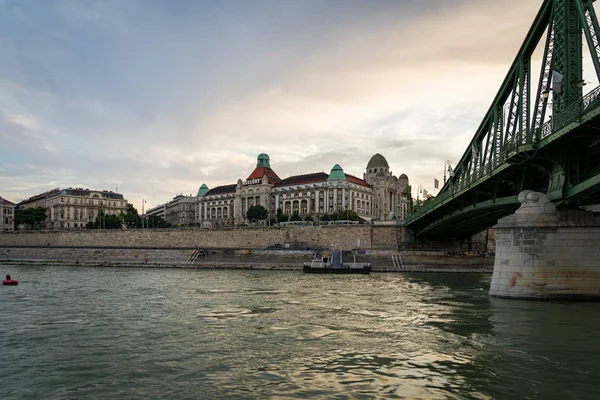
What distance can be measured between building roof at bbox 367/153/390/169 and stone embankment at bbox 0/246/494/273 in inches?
3439

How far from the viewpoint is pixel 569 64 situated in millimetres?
23719

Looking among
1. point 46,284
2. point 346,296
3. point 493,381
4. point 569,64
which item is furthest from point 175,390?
point 46,284

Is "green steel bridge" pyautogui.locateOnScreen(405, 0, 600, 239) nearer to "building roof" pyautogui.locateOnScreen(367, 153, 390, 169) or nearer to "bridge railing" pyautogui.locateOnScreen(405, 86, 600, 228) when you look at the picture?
"bridge railing" pyautogui.locateOnScreen(405, 86, 600, 228)

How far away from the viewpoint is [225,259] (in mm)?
67250

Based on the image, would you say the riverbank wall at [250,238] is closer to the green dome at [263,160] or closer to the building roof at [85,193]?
the building roof at [85,193]

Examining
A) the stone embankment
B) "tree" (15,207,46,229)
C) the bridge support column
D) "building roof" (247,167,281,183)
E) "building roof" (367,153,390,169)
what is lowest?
the stone embankment

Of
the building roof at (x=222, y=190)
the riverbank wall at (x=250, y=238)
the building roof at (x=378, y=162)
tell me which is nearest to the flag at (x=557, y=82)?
the riverbank wall at (x=250, y=238)

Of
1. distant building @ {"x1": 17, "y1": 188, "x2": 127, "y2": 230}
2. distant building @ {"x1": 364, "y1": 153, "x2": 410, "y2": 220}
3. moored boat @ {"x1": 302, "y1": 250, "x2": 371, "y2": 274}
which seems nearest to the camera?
moored boat @ {"x1": 302, "y1": 250, "x2": 371, "y2": 274}

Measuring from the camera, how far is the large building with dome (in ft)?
436

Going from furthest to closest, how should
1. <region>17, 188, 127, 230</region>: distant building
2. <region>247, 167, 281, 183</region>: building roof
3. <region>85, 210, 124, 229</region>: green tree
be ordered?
1. <region>247, 167, 281, 183</region>: building roof
2. <region>17, 188, 127, 230</region>: distant building
3. <region>85, 210, 124, 229</region>: green tree

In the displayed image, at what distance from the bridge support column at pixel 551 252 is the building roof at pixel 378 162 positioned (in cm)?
12426

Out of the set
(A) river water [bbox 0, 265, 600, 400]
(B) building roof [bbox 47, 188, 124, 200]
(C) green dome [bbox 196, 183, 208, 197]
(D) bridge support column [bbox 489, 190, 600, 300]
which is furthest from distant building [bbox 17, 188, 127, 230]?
(D) bridge support column [bbox 489, 190, 600, 300]

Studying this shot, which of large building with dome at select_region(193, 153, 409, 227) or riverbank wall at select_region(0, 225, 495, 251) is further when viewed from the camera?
large building with dome at select_region(193, 153, 409, 227)

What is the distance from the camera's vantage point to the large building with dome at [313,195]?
13275 cm
